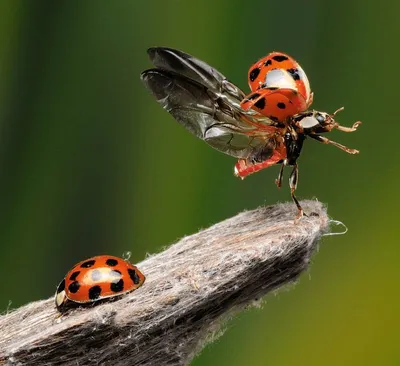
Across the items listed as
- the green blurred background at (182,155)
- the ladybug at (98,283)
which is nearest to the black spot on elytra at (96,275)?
the ladybug at (98,283)

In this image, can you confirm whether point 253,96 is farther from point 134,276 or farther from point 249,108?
point 134,276

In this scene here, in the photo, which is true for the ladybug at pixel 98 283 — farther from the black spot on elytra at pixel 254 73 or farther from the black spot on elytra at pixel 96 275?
the black spot on elytra at pixel 254 73

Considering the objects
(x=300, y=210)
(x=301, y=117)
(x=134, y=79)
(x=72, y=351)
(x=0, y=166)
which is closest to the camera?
(x=72, y=351)

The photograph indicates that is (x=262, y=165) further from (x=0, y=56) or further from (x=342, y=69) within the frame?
(x=0, y=56)

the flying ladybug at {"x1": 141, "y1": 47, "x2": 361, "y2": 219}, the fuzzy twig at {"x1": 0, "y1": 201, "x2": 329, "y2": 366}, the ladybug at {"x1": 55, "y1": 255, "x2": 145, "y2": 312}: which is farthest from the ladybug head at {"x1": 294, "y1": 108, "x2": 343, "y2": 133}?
the ladybug at {"x1": 55, "y1": 255, "x2": 145, "y2": 312}

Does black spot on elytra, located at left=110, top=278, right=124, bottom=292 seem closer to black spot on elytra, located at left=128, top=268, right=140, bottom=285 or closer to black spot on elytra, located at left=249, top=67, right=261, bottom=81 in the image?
black spot on elytra, located at left=128, top=268, right=140, bottom=285

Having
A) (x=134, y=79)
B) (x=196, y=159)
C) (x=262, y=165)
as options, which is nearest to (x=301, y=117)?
(x=262, y=165)
